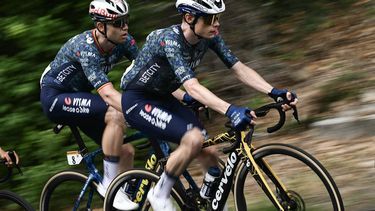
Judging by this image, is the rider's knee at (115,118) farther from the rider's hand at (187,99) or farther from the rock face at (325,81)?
the rock face at (325,81)

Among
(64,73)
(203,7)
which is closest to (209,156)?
(203,7)

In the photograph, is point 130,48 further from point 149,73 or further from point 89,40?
point 149,73

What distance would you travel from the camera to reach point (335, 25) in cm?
968

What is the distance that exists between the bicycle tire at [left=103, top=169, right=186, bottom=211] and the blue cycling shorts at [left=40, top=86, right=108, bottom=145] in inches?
23.0

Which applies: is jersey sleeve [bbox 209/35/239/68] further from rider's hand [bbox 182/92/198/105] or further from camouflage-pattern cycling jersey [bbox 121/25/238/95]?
rider's hand [bbox 182/92/198/105]

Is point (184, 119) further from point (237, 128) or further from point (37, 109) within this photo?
point (37, 109)

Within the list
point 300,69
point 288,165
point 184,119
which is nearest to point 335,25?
point 300,69

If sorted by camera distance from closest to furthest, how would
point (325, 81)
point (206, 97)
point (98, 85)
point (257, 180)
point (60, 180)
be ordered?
point (206, 97), point (257, 180), point (98, 85), point (60, 180), point (325, 81)

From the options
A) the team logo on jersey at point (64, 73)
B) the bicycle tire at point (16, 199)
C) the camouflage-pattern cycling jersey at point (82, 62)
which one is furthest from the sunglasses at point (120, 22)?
the bicycle tire at point (16, 199)

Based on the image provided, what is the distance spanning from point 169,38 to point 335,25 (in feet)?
16.8

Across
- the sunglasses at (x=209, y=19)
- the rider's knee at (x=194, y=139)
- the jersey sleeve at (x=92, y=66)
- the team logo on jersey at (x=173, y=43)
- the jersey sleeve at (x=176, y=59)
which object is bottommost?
the rider's knee at (x=194, y=139)

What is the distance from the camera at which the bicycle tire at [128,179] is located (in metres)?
5.45

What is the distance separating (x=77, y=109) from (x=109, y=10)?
2.97 ft

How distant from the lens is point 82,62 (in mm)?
5793
